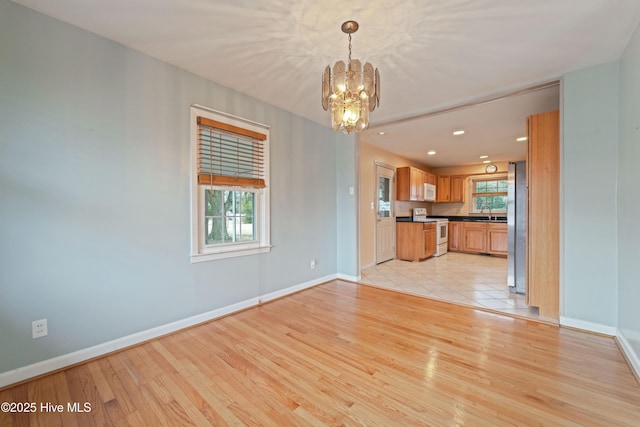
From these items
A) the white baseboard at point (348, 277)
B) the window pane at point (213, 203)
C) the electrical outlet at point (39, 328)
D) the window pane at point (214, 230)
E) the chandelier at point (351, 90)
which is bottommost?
the white baseboard at point (348, 277)

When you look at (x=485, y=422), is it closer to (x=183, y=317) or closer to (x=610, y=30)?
(x=183, y=317)

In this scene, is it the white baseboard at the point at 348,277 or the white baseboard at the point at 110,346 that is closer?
the white baseboard at the point at 110,346

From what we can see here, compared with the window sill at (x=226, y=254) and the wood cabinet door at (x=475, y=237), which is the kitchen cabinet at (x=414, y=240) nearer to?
the wood cabinet door at (x=475, y=237)

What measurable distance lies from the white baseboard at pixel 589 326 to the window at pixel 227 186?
309 centimetres

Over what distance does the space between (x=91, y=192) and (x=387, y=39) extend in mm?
2524

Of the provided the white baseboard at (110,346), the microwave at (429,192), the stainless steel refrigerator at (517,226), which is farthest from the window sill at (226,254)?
the microwave at (429,192)

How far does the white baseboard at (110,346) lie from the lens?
1664 mm

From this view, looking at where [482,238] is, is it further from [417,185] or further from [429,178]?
[417,185]

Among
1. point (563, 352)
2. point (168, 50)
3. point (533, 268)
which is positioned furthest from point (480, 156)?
point (168, 50)

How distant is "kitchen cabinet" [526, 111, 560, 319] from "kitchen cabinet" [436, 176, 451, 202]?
186 inches

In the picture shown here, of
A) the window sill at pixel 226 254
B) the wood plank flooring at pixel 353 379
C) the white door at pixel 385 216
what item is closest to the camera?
the wood plank flooring at pixel 353 379

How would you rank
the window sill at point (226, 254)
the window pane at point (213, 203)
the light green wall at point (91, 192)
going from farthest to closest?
the window pane at point (213, 203)
the window sill at point (226, 254)
the light green wall at point (91, 192)

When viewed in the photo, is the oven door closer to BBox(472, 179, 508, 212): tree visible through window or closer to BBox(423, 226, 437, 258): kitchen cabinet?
BBox(423, 226, 437, 258): kitchen cabinet

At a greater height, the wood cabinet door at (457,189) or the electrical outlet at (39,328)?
the wood cabinet door at (457,189)
